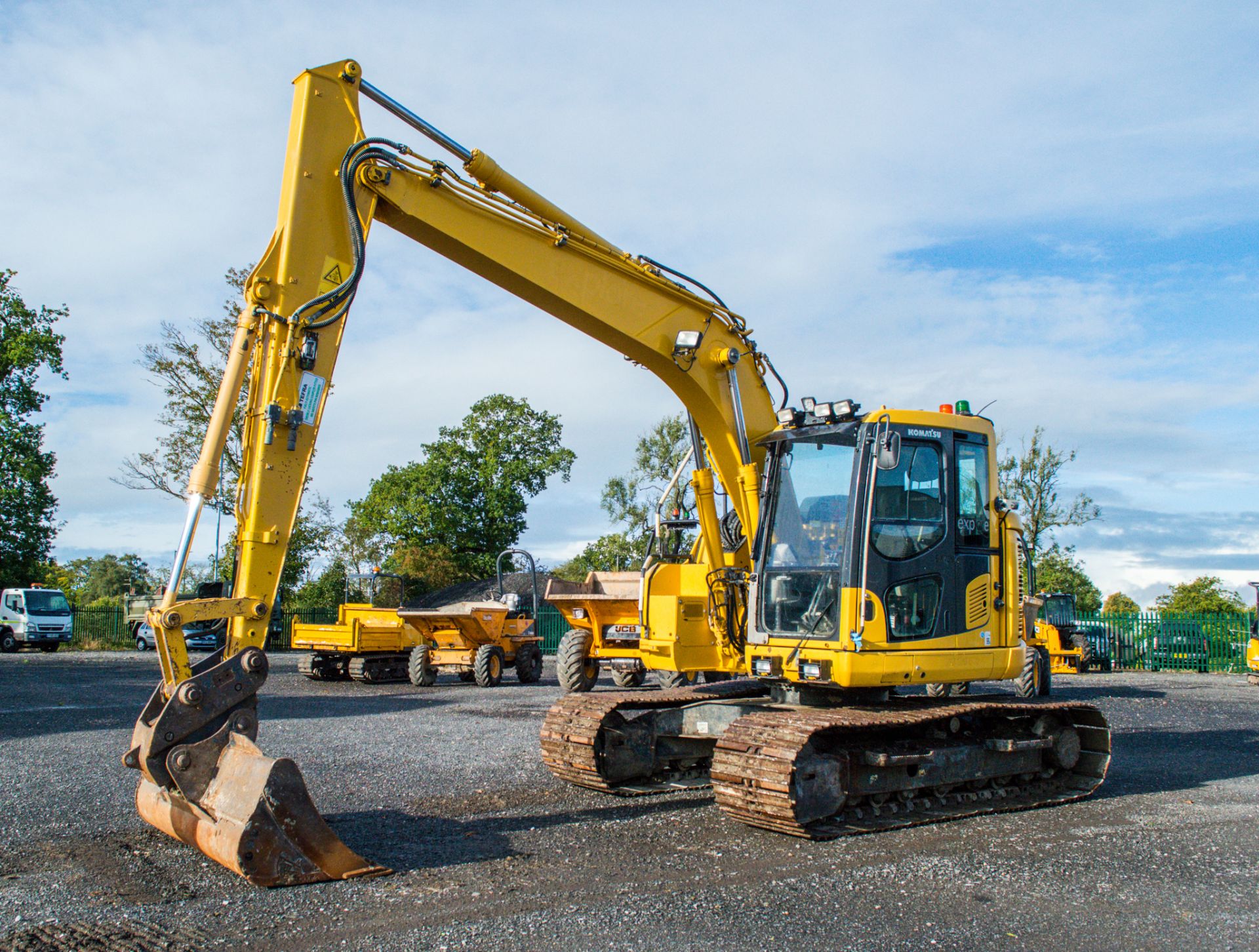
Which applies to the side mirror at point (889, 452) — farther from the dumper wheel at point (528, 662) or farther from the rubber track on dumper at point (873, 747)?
the dumper wheel at point (528, 662)

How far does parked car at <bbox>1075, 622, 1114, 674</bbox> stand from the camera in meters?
27.7

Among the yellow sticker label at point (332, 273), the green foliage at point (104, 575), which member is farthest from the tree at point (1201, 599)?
the green foliage at point (104, 575)

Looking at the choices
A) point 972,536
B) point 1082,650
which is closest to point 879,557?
point 972,536

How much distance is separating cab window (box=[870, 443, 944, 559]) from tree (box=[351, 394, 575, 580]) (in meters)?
46.8

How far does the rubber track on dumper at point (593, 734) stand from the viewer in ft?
25.2

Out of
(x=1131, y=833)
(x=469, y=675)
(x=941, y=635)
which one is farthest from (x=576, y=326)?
(x=469, y=675)

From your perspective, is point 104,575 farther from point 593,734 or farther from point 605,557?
point 593,734

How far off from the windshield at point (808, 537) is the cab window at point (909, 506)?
9.9 inches

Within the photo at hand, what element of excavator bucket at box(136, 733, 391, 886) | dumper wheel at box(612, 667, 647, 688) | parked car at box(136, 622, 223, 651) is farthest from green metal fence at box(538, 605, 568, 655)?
excavator bucket at box(136, 733, 391, 886)

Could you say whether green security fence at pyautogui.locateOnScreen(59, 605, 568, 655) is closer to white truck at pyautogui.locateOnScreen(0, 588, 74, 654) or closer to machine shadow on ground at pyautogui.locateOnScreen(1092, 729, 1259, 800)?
white truck at pyautogui.locateOnScreen(0, 588, 74, 654)

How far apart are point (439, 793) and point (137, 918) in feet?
10.7

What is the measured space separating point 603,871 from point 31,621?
111 feet

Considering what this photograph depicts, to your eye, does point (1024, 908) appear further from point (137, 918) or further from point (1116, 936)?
point (137, 918)

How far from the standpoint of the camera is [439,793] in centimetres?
786
